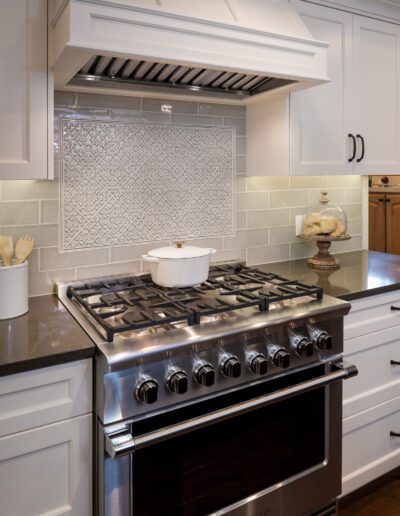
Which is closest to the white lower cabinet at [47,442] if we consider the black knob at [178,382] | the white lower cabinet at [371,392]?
the black knob at [178,382]

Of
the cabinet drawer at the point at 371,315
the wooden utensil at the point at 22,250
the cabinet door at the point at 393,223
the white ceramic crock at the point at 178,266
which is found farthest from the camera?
the cabinet door at the point at 393,223

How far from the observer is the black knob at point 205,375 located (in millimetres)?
1319

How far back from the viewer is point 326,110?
2.12 m

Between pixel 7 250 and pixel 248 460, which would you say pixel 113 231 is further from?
pixel 248 460

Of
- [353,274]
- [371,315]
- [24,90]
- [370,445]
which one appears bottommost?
[370,445]

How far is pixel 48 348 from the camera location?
4.14 feet

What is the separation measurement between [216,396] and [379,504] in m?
1.18

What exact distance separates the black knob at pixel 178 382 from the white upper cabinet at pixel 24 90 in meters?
0.76

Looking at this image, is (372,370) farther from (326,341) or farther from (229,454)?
(229,454)

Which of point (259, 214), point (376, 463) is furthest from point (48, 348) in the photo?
point (376, 463)

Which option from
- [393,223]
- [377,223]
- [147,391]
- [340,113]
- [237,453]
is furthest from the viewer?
[377,223]

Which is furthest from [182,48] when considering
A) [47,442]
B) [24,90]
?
[47,442]

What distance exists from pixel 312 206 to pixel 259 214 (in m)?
0.33

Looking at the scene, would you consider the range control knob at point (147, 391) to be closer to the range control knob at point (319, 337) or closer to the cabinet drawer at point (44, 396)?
the cabinet drawer at point (44, 396)
